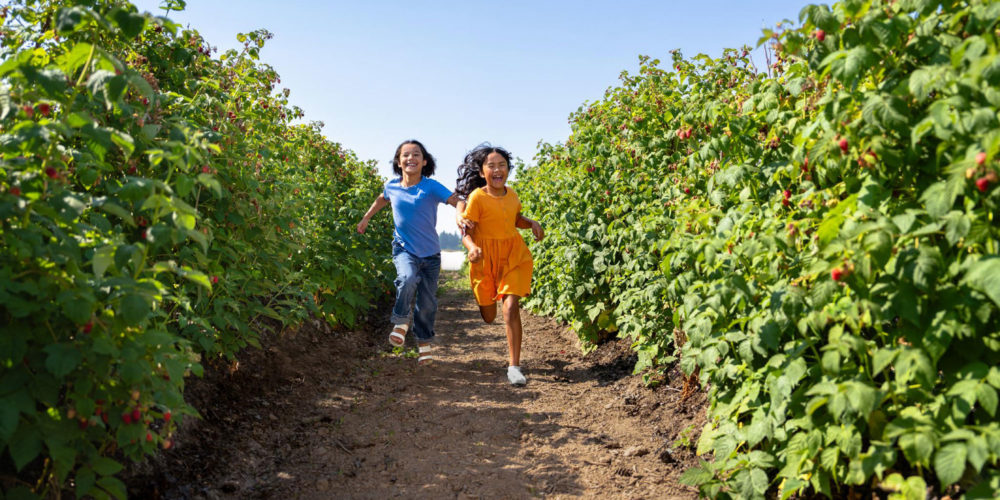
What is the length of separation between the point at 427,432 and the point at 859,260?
2.81 m

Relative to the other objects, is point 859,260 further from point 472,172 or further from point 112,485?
point 472,172

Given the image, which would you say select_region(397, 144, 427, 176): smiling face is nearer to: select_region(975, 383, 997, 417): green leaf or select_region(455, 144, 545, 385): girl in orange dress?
select_region(455, 144, 545, 385): girl in orange dress

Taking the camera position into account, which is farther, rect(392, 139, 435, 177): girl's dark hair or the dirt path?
rect(392, 139, 435, 177): girl's dark hair

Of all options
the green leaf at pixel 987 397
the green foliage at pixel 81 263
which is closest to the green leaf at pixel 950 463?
the green leaf at pixel 987 397

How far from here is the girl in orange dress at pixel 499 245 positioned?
5.03 metres

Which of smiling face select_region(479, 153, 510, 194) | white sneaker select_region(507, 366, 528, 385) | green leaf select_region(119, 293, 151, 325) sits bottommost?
white sneaker select_region(507, 366, 528, 385)

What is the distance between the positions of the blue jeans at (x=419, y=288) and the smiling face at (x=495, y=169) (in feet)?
3.31

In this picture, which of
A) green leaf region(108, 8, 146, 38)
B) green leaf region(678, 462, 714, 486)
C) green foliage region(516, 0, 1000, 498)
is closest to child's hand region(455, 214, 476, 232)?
green foliage region(516, 0, 1000, 498)

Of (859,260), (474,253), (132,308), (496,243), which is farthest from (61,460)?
(496,243)

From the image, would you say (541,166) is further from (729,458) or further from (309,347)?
(729,458)

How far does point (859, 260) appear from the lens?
188 centimetres

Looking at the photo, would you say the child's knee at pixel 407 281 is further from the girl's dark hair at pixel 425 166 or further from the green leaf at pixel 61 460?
the green leaf at pixel 61 460

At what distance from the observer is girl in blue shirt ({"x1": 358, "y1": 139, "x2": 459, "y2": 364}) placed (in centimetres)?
550

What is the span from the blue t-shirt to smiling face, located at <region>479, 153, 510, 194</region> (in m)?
0.69
